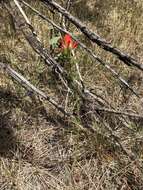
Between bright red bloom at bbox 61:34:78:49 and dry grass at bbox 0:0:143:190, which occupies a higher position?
bright red bloom at bbox 61:34:78:49

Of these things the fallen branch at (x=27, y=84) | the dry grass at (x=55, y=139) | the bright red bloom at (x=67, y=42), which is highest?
the bright red bloom at (x=67, y=42)

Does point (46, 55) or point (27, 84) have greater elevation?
point (46, 55)

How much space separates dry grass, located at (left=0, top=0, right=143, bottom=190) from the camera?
219cm

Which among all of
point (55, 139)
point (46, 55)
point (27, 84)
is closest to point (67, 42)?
point (46, 55)

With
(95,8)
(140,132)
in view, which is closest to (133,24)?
(95,8)

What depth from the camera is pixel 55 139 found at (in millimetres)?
2414

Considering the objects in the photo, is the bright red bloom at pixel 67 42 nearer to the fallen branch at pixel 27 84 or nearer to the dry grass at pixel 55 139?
the dry grass at pixel 55 139

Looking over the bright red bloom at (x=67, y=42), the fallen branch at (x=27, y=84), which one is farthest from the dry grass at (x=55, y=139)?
the bright red bloom at (x=67, y=42)

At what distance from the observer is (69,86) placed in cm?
248

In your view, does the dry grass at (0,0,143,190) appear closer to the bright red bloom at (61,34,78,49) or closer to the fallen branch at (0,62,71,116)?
the fallen branch at (0,62,71,116)

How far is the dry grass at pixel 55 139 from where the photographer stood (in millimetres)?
2193

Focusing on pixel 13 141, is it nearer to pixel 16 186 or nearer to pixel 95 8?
pixel 16 186

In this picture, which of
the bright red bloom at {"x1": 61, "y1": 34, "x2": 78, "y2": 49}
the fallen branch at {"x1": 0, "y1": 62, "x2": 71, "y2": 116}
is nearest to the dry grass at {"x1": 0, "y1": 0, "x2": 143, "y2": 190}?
the fallen branch at {"x1": 0, "y1": 62, "x2": 71, "y2": 116}

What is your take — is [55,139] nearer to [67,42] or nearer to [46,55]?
[46,55]
